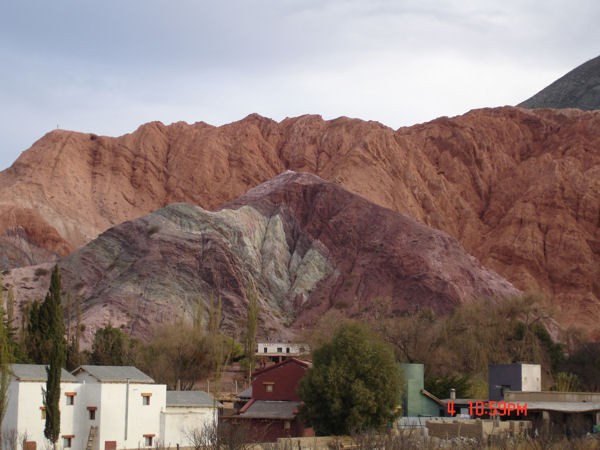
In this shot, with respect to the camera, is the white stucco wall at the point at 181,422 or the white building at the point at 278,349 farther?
the white building at the point at 278,349

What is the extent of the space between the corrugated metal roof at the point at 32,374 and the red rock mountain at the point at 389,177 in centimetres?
7037

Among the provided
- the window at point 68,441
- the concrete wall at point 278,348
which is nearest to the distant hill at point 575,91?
the concrete wall at point 278,348

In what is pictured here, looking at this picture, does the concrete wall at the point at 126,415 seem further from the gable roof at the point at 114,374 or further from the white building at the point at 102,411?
the gable roof at the point at 114,374

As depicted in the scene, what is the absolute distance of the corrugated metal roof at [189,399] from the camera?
48875mm

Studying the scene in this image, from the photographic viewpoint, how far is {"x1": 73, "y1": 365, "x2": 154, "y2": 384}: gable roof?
47.0 metres

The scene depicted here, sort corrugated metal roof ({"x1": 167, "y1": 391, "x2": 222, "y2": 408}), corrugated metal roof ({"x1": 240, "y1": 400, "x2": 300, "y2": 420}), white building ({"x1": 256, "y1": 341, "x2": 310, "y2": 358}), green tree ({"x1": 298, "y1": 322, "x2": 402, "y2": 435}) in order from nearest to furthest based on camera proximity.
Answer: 1. green tree ({"x1": 298, "y1": 322, "x2": 402, "y2": 435})
2. corrugated metal roof ({"x1": 167, "y1": 391, "x2": 222, "y2": 408})
3. corrugated metal roof ({"x1": 240, "y1": 400, "x2": 300, "y2": 420})
4. white building ({"x1": 256, "y1": 341, "x2": 310, "y2": 358})

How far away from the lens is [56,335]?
1745 inches

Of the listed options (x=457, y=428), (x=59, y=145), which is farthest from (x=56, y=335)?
(x=59, y=145)

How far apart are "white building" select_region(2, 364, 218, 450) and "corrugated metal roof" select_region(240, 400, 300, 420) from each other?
339 cm
